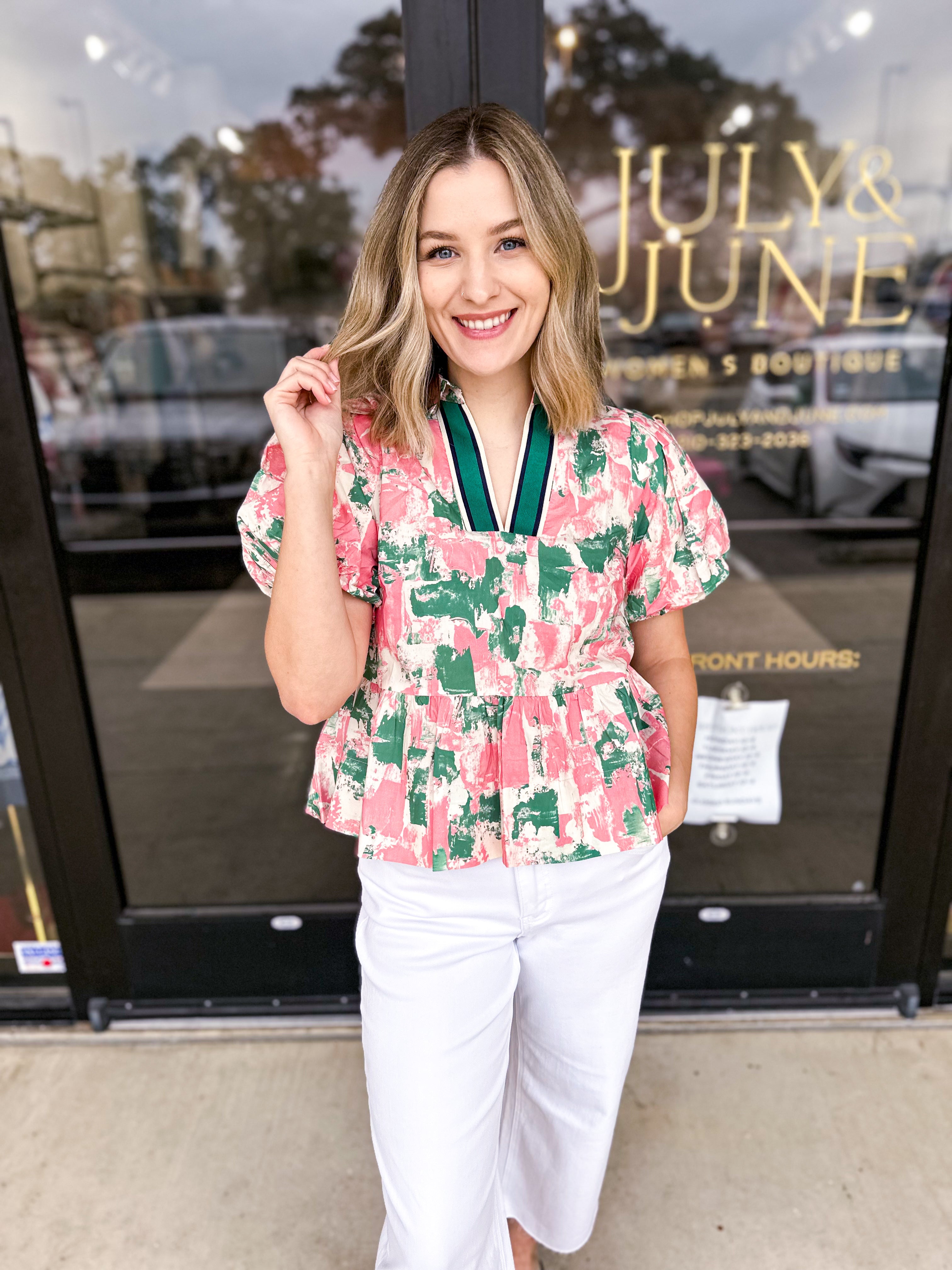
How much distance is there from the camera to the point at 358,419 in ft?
4.02

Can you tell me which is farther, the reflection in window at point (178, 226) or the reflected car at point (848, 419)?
the reflection in window at point (178, 226)

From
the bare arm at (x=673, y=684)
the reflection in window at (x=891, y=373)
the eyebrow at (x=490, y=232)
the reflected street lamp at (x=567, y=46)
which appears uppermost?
the reflected street lamp at (x=567, y=46)

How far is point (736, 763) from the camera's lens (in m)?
2.26

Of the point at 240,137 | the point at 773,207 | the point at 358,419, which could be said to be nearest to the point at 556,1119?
the point at 358,419

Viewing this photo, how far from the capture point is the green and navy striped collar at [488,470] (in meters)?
1.20

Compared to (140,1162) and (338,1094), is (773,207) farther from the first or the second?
(140,1162)

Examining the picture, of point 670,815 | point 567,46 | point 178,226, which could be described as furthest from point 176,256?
point 670,815

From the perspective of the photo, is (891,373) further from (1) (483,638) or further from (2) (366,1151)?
(2) (366,1151)

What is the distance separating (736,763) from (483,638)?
1291mm

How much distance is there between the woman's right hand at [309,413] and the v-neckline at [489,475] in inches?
6.3

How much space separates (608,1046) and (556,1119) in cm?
18

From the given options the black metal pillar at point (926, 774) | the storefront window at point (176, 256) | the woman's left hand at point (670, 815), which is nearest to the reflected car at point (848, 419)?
the black metal pillar at point (926, 774)

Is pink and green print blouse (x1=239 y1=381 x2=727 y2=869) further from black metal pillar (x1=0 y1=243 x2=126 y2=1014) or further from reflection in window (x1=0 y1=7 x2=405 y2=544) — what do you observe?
reflection in window (x1=0 y1=7 x2=405 y2=544)

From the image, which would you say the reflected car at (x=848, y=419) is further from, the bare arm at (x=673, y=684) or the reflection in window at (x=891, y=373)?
the bare arm at (x=673, y=684)
